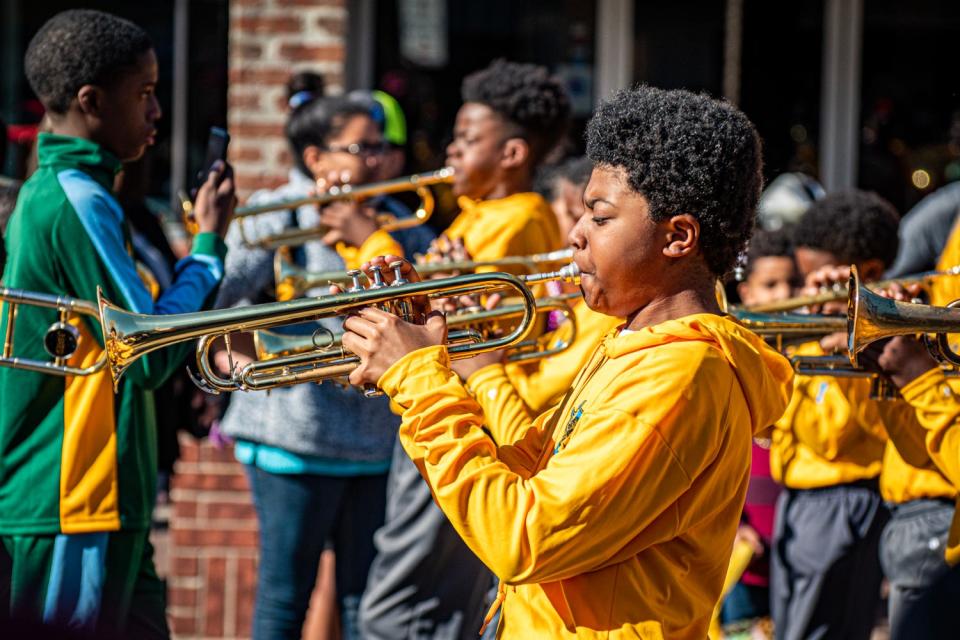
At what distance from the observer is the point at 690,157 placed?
2.33 metres

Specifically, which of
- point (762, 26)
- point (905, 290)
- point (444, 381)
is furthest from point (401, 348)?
point (762, 26)

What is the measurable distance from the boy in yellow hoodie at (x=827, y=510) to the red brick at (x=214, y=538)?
2291 millimetres

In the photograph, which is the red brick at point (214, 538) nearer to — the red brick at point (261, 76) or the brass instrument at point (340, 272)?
the brass instrument at point (340, 272)

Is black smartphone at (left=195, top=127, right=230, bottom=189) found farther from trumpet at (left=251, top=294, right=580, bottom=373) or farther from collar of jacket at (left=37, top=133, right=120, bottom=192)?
trumpet at (left=251, top=294, right=580, bottom=373)

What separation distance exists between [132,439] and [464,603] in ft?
4.51

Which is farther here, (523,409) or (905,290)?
(905,290)

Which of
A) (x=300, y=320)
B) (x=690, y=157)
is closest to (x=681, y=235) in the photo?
(x=690, y=157)

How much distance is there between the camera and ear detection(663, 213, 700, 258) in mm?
2363

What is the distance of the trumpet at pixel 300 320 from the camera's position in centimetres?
257

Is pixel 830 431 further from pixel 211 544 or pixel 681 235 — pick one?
pixel 211 544

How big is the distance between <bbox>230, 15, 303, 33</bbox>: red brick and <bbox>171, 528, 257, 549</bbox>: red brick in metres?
2.08

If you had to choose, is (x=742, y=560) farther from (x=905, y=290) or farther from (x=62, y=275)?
(x=62, y=275)

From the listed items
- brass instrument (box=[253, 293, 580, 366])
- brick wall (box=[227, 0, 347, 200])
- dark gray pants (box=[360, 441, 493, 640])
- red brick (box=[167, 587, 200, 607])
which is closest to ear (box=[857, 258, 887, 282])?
brass instrument (box=[253, 293, 580, 366])

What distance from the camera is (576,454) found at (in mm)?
2209
